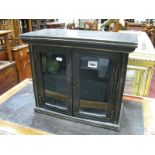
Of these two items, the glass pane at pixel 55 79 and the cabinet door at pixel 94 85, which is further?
the glass pane at pixel 55 79

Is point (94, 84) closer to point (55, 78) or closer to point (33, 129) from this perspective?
point (55, 78)

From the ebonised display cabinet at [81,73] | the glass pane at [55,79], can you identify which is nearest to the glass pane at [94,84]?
the ebonised display cabinet at [81,73]

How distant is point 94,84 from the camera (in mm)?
1043

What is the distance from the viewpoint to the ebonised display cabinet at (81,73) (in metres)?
0.89

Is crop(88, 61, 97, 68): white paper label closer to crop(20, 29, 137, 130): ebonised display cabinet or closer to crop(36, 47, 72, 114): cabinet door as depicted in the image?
crop(20, 29, 137, 130): ebonised display cabinet

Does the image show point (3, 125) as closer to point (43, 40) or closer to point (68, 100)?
point (68, 100)

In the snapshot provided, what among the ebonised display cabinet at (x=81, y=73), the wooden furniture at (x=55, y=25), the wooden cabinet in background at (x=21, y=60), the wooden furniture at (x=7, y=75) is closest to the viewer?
the ebonised display cabinet at (x=81, y=73)

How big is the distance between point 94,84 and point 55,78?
10.6 inches

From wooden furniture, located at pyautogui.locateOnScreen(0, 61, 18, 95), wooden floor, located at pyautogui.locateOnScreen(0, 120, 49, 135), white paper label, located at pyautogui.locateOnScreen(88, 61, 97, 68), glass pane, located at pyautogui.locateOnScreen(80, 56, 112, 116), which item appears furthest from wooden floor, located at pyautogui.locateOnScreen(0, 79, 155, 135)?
wooden furniture, located at pyautogui.locateOnScreen(0, 61, 18, 95)

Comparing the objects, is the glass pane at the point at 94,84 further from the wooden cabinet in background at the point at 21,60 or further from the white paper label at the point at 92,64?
the wooden cabinet in background at the point at 21,60
